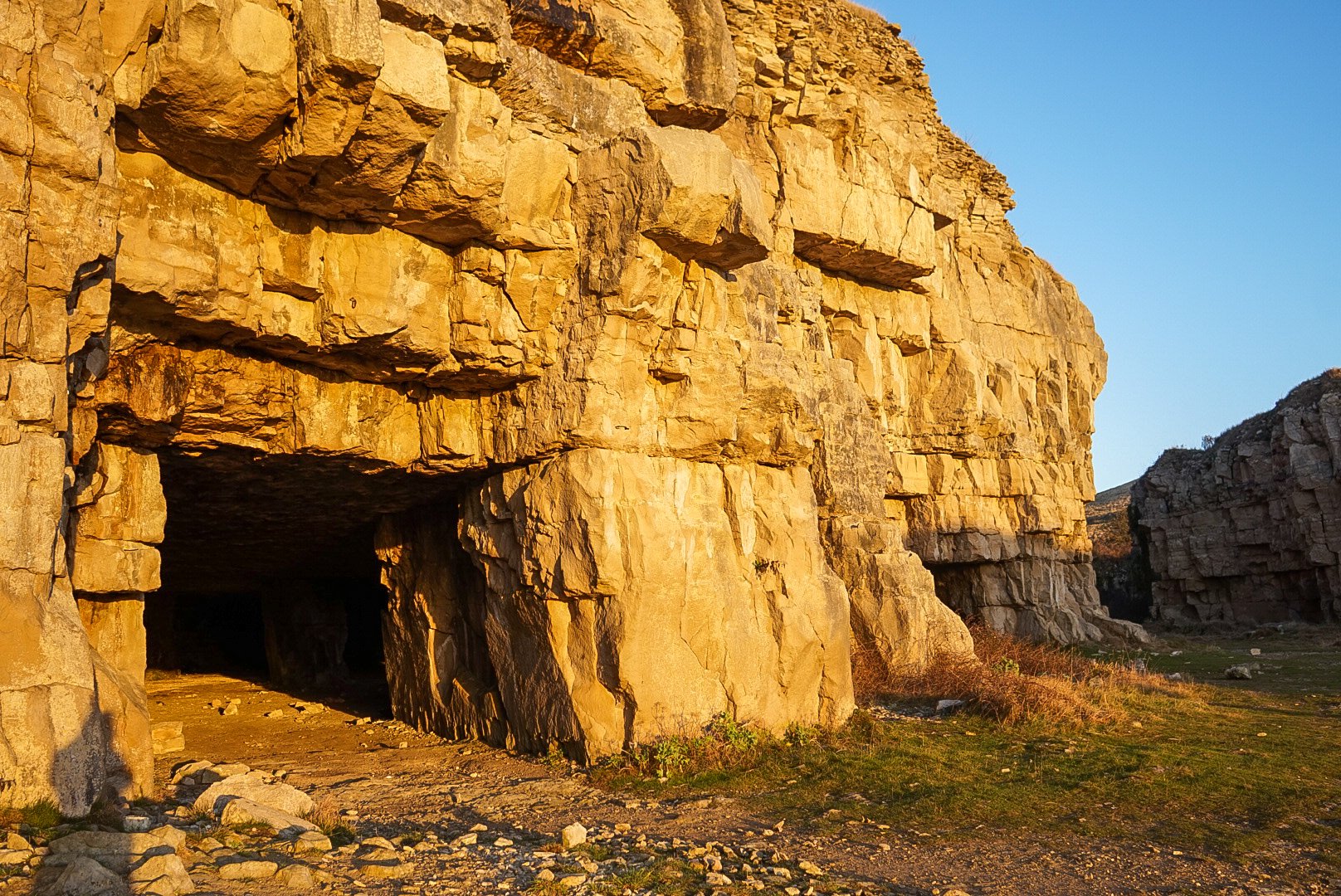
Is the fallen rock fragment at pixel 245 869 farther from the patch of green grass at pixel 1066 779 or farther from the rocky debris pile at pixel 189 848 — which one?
the patch of green grass at pixel 1066 779

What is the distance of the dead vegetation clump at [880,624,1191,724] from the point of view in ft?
41.4

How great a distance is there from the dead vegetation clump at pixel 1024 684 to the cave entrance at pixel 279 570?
7226 mm

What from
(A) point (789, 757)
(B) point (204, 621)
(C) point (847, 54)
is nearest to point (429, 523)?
(A) point (789, 757)

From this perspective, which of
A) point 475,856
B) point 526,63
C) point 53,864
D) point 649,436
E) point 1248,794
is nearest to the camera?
point 53,864

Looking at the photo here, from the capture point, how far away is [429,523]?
45.0 ft

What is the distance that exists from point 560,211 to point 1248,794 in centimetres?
865

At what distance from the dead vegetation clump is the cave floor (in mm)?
4707

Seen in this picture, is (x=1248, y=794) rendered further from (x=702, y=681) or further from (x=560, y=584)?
(x=560, y=584)

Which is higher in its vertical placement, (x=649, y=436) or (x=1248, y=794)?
(x=649, y=436)

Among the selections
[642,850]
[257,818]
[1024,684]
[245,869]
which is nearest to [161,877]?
[245,869]

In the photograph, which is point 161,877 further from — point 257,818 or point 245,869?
point 257,818

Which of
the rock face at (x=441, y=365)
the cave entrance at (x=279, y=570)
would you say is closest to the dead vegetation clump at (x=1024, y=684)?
the rock face at (x=441, y=365)

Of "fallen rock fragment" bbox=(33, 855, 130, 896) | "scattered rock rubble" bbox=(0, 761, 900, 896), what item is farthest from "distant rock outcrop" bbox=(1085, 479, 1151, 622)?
"fallen rock fragment" bbox=(33, 855, 130, 896)

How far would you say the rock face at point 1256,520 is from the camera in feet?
106
